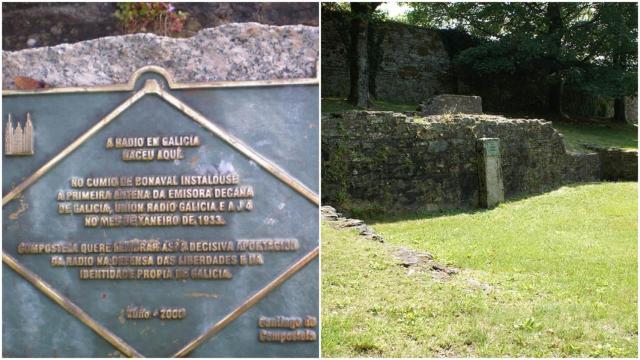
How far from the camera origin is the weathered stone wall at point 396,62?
66.2 feet

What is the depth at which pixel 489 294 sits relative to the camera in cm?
500

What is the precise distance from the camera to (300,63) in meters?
2.87

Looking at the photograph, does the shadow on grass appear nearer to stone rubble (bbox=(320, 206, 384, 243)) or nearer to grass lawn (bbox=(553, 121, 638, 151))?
stone rubble (bbox=(320, 206, 384, 243))

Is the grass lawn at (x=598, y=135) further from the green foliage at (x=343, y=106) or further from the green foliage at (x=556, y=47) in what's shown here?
the green foliage at (x=343, y=106)

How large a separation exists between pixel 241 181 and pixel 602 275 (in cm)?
433

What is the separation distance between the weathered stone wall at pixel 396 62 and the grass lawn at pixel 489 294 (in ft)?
40.3

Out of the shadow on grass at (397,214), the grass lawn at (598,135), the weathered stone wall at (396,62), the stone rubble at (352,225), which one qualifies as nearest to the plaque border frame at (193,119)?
the stone rubble at (352,225)

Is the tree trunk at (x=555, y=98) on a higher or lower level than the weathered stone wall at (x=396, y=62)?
lower

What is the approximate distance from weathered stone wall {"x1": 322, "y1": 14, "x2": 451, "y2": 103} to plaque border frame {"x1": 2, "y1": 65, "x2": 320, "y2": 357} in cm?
1710

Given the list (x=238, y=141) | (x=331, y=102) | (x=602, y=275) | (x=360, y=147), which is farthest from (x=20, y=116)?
(x=331, y=102)

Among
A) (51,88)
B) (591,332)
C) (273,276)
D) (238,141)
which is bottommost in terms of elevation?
(591,332)

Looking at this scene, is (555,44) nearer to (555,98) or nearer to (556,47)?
(556,47)

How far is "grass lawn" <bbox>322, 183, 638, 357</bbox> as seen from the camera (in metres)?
3.82

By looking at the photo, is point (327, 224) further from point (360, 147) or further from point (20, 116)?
point (20, 116)
